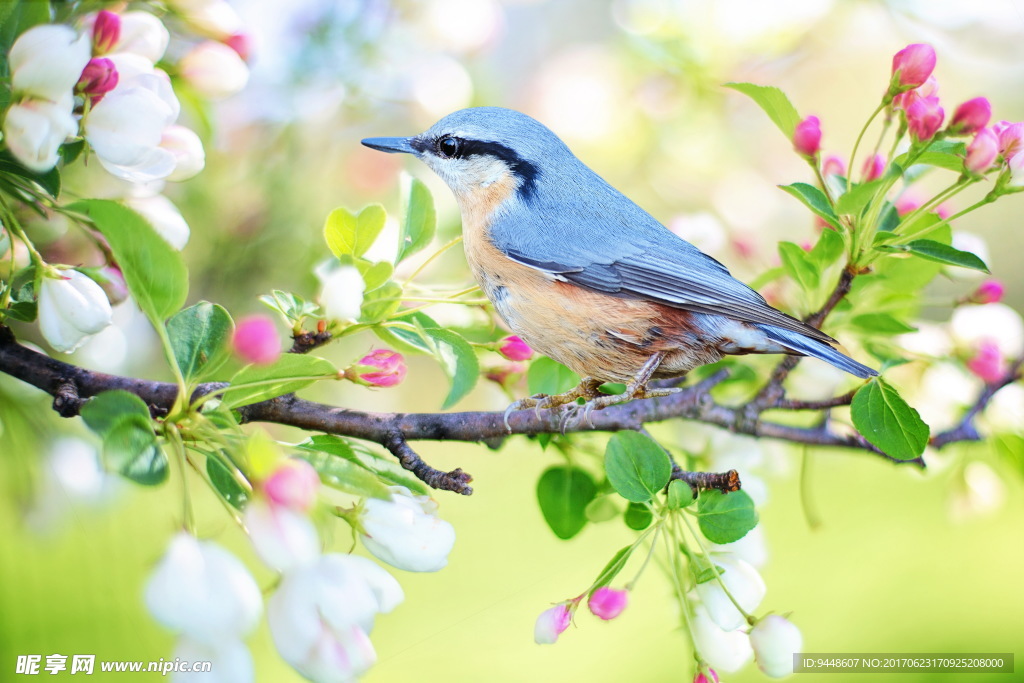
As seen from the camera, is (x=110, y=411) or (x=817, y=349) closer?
(x=110, y=411)

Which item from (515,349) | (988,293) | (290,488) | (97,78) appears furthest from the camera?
(988,293)

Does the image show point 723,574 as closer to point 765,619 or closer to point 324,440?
point 765,619

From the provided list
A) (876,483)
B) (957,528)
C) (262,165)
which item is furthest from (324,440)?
(876,483)

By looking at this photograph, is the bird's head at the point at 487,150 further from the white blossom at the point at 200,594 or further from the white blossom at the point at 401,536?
the white blossom at the point at 200,594

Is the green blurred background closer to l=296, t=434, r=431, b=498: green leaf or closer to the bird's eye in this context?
the bird's eye

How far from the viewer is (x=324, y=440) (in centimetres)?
61

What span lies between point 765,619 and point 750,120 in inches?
55.0

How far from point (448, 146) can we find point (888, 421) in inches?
22.4

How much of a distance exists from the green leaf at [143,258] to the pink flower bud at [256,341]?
0.16 feet

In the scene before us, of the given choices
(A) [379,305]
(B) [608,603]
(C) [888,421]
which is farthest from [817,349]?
(A) [379,305]

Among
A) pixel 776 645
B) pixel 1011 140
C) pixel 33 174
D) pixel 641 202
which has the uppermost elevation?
pixel 641 202

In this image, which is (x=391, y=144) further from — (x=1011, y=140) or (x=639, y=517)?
(x=1011, y=140)

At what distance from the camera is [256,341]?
516mm

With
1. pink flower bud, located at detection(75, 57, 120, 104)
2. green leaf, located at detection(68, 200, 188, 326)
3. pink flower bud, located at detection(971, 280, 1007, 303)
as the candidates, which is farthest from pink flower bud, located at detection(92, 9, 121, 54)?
pink flower bud, located at detection(971, 280, 1007, 303)
